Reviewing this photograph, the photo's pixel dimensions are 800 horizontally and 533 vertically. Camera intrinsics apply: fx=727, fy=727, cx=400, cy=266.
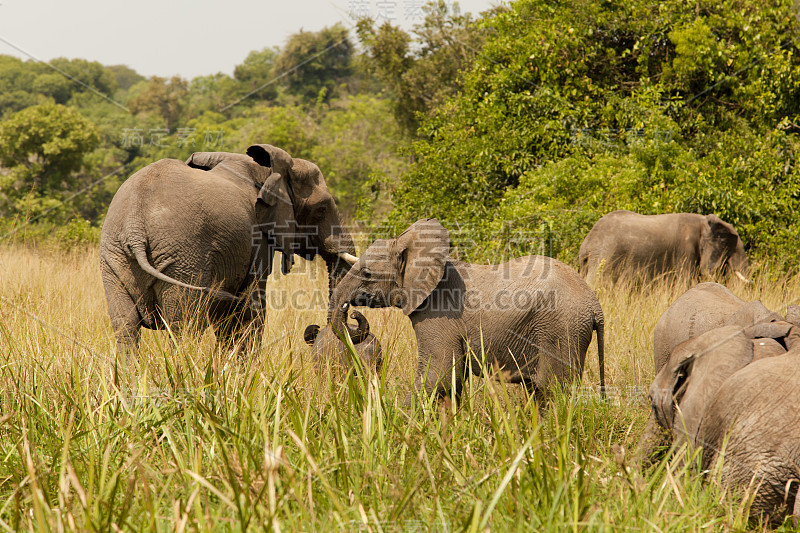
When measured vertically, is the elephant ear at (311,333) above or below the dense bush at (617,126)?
below

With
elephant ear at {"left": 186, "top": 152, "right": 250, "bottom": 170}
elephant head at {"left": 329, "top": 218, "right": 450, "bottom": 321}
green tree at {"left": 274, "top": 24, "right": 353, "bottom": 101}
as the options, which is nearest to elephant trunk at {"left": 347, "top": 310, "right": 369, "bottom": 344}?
elephant head at {"left": 329, "top": 218, "right": 450, "bottom": 321}

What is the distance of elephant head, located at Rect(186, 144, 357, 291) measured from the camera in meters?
5.34

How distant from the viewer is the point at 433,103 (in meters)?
16.7

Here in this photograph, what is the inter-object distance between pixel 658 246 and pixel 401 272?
6117 mm

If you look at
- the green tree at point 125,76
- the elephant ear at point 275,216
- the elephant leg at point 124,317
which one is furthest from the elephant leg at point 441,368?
the green tree at point 125,76

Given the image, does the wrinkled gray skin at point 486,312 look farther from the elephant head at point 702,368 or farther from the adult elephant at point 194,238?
the adult elephant at point 194,238

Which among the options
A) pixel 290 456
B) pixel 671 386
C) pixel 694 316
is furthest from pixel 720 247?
pixel 290 456

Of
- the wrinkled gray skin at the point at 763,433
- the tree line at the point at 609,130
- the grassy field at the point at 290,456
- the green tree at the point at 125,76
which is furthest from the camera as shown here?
the green tree at the point at 125,76

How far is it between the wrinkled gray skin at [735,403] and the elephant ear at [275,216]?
300 centimetres

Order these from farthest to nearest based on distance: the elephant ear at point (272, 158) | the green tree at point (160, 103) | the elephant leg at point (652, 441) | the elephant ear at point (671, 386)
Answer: the green tree at point (160, 103)
the elephant ear at point (272, 158)
the elephant leg at point (652, 441)
the elephant ear at point (671, 386)

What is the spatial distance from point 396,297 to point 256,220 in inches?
58.0

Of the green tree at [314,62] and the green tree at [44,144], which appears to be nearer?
the green tree at [44,144]

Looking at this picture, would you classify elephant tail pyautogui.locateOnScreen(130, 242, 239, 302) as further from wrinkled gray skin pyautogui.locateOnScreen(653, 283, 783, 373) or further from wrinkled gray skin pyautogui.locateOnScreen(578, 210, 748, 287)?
wrinkled gray skin pyautogui.locateOnScreen(578, 210, 748, 287)

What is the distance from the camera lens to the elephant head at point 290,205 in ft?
17.5
